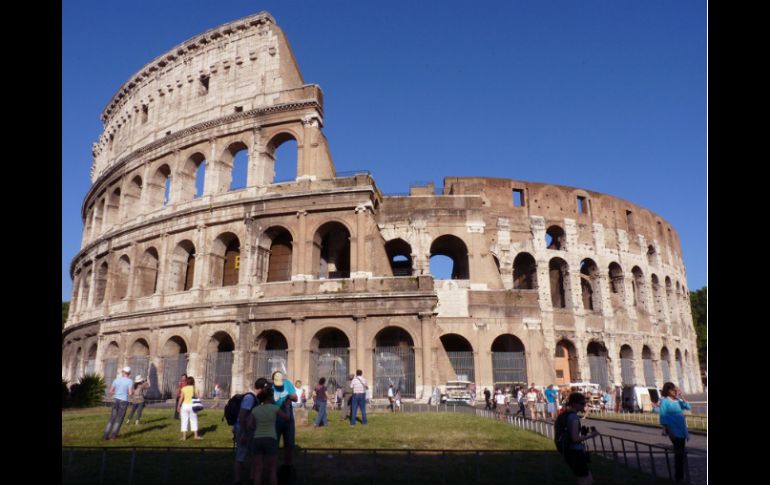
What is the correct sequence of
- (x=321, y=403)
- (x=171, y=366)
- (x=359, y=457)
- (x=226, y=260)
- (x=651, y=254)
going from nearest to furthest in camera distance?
(x=359, y=457), (x=321, y=403), (x=171, y=366), (x=226, y=260), (x=651, y=254)

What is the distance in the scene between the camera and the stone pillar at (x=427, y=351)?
18.4 metres

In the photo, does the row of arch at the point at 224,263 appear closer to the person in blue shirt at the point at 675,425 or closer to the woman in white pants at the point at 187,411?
the woman in white pants at the point at 187,411

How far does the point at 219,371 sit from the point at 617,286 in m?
24.0

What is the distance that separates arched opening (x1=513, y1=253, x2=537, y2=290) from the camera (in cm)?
2798

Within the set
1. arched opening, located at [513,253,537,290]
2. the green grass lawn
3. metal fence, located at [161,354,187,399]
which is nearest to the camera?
the green grass lawn

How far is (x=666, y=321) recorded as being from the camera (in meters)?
32.5

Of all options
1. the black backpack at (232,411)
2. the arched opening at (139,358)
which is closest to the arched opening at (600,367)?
the arched opening at (139,358)

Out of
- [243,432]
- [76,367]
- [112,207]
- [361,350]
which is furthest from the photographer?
[112,207]

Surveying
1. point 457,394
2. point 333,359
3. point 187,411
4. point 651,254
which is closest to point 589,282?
point 651,254

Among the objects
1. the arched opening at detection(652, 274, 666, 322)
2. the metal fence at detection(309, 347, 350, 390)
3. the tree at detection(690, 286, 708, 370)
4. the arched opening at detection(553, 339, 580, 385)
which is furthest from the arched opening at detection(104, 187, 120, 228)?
the tree at detection(690, 286, 708, 370)

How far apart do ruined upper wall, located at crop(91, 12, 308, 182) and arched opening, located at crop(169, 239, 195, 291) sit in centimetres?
627

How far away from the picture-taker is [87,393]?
18.1 metres

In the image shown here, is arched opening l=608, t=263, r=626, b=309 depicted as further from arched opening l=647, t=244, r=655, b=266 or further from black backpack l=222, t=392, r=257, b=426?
black backpack l=222, t=392, r=257, b=426

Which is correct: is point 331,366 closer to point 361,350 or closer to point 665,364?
point 361,350
